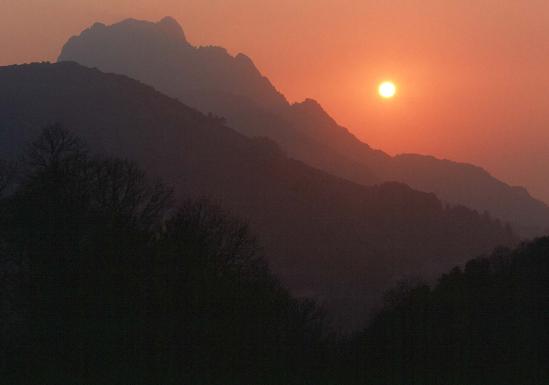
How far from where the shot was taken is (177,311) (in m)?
33.0

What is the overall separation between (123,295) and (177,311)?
8.72 feet

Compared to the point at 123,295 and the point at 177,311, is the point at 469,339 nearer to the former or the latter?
the point at 177,311

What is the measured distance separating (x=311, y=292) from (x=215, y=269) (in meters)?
114

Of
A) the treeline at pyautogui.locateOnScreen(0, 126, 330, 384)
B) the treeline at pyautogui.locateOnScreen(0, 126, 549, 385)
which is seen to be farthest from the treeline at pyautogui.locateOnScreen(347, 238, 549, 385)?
the treeline at pyautogui.locateOnScreen(0, 126, 330, 384)

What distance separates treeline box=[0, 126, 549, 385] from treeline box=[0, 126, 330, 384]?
0.08 meters

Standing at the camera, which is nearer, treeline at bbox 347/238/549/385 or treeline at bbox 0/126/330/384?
treeline at bbox 0/126/330/384

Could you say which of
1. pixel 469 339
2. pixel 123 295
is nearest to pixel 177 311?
pixel 123 295

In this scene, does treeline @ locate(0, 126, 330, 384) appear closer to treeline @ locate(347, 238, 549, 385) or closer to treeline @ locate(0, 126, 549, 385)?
treeline @ locate(0, 126, 549, 385)

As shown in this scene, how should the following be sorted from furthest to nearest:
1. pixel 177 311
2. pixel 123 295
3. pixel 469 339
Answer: pixel 123 295, pixel 177 311, pixel 469 339

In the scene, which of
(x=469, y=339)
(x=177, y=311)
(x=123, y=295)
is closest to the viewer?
(x=469, y=339)

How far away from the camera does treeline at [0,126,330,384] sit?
2195cm

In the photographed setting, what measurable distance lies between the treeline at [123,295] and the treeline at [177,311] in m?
0.08

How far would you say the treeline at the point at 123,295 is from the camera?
22.0 meters

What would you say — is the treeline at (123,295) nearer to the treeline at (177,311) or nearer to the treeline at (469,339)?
the treeline at (177,311)
